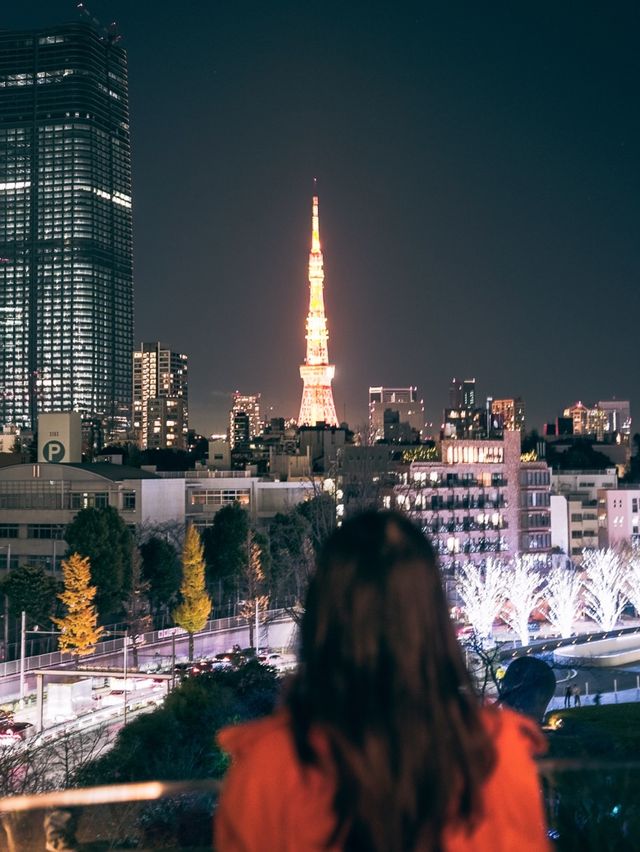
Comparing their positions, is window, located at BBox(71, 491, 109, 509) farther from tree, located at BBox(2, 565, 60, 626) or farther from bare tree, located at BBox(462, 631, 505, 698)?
bare tree, located at BBox(462, 631, 505, 698)

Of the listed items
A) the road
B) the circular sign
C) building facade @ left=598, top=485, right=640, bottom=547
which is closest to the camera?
the road

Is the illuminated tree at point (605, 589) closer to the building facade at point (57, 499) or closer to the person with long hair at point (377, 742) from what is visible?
the building facade at point (57, 499)

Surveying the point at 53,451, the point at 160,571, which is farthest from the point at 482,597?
the point at 53,451

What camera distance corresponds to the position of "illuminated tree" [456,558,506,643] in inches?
1082

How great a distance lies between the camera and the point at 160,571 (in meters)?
27.5

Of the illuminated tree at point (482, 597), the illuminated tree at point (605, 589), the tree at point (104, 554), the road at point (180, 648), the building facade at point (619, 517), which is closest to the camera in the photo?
the road at point (180, 648)

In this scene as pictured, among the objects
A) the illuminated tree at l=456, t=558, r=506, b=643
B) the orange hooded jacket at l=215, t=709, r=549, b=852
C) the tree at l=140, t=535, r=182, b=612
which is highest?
the orange hooded jacket at l=215, t=709, r=549, b=852

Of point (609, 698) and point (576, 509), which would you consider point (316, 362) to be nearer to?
point (576, 509)

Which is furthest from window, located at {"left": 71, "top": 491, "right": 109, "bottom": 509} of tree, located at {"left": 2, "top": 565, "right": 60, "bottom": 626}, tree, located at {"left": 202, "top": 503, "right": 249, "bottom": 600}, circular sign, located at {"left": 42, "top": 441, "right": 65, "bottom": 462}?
tree, located at {"left": 2, "top": 565, "right": 60, "bottom": 626}

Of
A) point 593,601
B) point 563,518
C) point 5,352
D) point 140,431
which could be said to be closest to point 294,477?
point 563,518

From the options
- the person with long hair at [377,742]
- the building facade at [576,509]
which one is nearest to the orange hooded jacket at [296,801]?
the person with long hair at [377,742]

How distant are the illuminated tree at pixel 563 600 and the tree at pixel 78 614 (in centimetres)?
1420

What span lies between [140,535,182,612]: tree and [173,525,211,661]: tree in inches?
57.6

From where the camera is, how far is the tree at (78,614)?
21.9 metres
